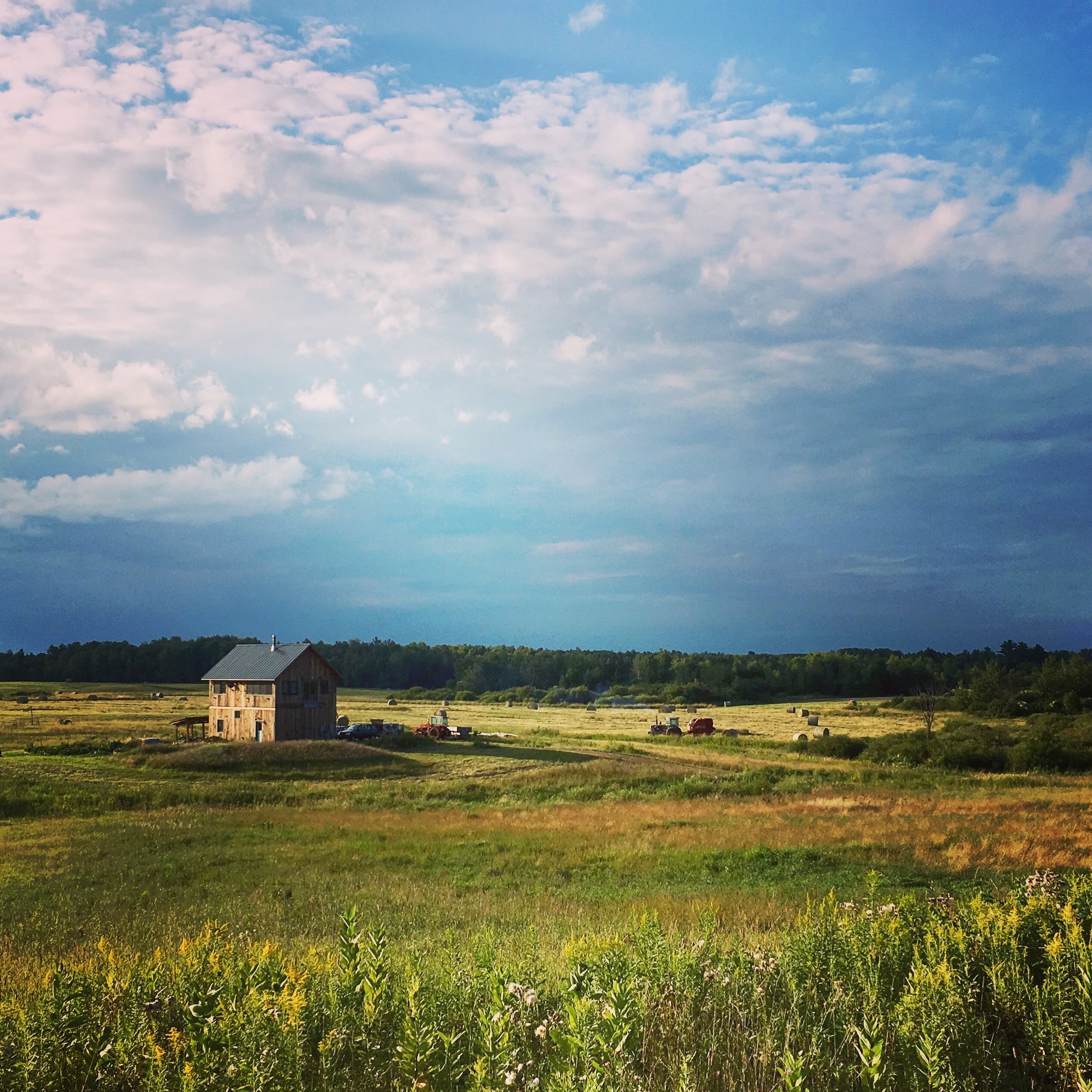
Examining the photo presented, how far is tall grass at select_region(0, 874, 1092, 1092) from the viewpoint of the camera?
5.65m

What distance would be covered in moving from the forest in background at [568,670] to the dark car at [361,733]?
2523 inches

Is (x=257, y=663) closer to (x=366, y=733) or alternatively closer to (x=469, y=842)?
(x=366, y=733)

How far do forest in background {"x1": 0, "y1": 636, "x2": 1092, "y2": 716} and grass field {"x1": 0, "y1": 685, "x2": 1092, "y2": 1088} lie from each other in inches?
3181

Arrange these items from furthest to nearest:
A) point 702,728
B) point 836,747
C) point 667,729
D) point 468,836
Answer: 1. point 702,728
2. point 667,729
3. point 836,747
4. point 468,836

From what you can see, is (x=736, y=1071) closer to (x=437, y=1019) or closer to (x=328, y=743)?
(x=437, y=1019)

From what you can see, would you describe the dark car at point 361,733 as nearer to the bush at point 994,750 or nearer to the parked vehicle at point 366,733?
the parked vehicle at point 366,733

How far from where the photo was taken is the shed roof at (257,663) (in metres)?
67.8

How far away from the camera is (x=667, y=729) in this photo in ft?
281

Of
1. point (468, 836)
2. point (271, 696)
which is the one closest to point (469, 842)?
point (468, 836)

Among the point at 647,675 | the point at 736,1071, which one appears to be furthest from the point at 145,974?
the point at 647,675

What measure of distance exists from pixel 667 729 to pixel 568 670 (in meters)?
107

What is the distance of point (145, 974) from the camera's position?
24.5 feet

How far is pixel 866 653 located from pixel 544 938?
178 metres

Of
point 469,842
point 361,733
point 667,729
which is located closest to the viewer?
point 469,842
